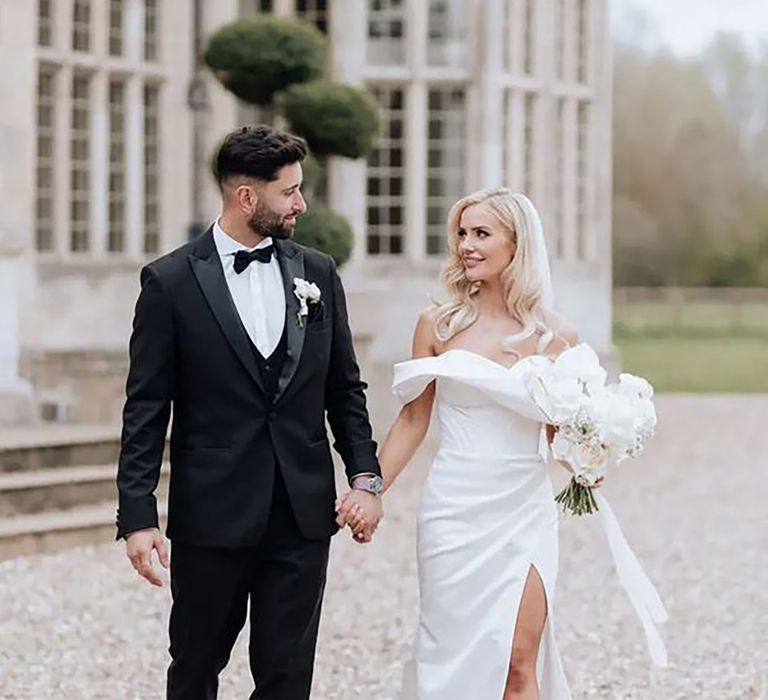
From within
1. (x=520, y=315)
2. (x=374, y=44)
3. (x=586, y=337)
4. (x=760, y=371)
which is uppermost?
(x=374, y=44)

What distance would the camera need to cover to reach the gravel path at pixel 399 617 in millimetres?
6102

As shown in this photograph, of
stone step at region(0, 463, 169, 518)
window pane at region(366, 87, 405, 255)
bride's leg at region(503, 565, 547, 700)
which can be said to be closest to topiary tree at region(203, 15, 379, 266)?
window pane at region(366, 87, 405, 255)

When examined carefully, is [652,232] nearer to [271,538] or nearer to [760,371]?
[760,371]

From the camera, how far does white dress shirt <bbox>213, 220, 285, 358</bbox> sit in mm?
4086

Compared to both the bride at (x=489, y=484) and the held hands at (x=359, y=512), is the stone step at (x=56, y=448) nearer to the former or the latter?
the bride at (x=489, y=484)

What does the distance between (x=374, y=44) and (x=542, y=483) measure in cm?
990

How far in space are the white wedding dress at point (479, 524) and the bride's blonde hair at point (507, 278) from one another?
9 centimetres

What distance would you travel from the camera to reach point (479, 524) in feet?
14.5

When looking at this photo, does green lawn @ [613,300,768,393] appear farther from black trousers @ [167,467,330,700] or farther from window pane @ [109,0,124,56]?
black trousers @ [167,467,330,700]

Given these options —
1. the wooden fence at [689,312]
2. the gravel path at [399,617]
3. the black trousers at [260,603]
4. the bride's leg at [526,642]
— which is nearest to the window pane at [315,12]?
the gravel path at [399,617]

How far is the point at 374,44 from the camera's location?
552 inches

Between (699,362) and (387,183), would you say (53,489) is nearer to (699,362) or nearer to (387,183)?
(387,183)

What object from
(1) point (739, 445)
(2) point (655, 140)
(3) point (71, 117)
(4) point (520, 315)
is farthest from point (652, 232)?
(4) point (520, 315)

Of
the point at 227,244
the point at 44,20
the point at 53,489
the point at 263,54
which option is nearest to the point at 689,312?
the point at 44,20
